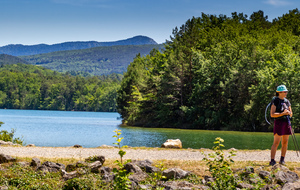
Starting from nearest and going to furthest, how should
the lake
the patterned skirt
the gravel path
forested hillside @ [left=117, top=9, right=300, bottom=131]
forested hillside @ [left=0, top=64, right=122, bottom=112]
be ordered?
the patterned skirt
the gravel path
the lake
forested hillside @ [left=117, top=9, right=300, bottom=131]
forested hillside @ [left=0, top=64, right=122, bottom=112]

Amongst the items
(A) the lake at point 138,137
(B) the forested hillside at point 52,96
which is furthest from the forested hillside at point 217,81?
(B) the forested hillside at point 52,96

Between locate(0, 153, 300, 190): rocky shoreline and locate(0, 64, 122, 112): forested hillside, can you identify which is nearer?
locate(0, 153, 300, 190): rocky shoreline

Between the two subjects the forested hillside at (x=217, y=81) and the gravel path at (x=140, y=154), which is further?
the forested hillside at (x=217, y=81)

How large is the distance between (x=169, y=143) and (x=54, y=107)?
6548 inches

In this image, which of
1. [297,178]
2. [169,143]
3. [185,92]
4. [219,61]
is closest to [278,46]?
[219,61]

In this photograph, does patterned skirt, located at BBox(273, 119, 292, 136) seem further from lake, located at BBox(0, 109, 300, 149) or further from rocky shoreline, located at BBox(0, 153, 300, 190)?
lake, located at BBox(0, 109, 300, 149)

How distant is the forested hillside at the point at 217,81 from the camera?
50.9 meters

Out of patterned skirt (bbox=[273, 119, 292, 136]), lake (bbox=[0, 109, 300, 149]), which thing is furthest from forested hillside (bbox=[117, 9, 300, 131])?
patterned skirt (bbox=[273, 119, 292, 136])

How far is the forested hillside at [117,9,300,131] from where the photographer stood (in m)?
50.9

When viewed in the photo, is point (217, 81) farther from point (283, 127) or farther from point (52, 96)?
point (52, 96)

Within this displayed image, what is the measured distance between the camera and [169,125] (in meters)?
60.1

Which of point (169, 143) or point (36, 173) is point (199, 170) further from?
point (169, 143)

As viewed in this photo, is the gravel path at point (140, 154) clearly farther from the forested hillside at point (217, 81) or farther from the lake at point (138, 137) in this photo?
the forested hillside at point (217, 81)

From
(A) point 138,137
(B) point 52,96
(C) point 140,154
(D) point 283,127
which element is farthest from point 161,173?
(B) point 52,96
